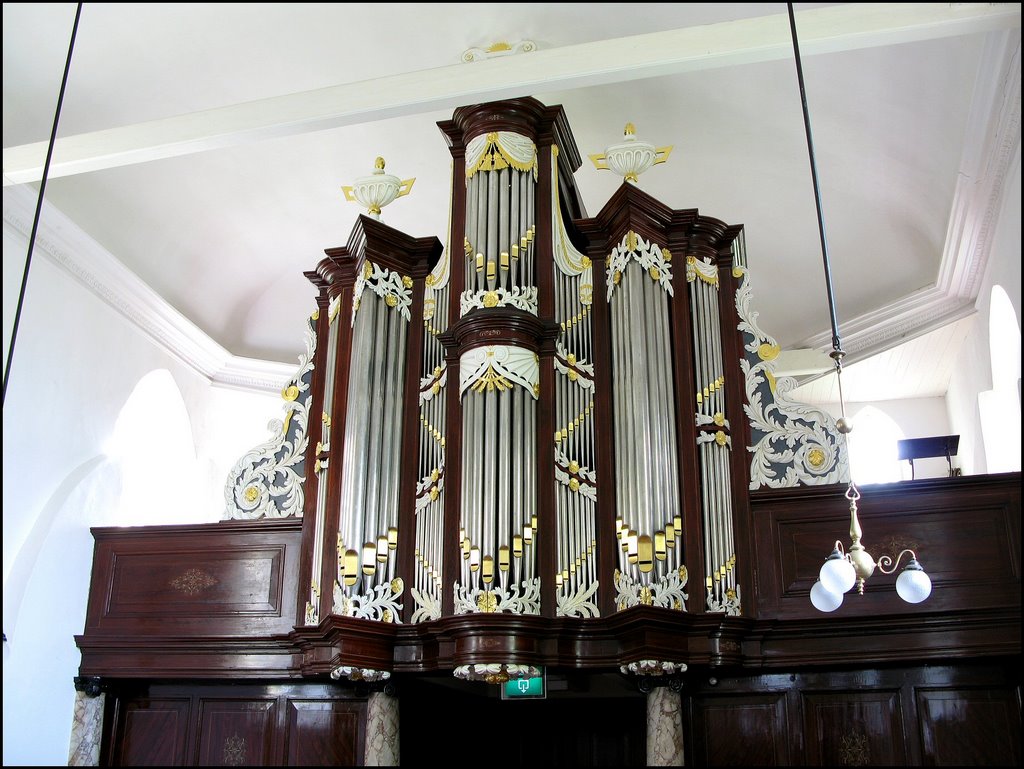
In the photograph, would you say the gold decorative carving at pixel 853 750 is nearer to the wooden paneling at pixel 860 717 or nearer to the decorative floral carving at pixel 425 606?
the wooden paneling at pixel 860 717

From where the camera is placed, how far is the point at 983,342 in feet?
38.8

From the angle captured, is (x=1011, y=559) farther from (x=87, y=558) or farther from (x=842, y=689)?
(x=87, y=558)

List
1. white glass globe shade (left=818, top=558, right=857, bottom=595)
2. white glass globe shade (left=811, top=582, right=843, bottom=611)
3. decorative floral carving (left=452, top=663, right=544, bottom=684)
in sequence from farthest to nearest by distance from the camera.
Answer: decorative floral carving (left=452, top=663, right=544, bottom=684) < white glass globe shade (left=811, top=582, right=843, bottom=611) < white glass globe shade (left=818, top=558, right=857, bottom=595)

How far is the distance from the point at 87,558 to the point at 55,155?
3.88 meters

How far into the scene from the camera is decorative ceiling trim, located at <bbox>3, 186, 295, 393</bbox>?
10781 mm

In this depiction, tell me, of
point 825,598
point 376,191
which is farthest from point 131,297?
point 825,598

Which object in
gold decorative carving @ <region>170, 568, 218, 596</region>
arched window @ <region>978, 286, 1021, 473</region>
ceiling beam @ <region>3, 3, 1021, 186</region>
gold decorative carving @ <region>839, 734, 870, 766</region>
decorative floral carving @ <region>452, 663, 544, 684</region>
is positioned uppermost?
ceiling beam @ <region>3, 3, 1021, 186</region>

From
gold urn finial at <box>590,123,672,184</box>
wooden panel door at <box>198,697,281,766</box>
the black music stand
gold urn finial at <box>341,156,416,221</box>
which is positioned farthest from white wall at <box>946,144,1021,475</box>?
wooden panel door at <box>198,697,281,766</box>

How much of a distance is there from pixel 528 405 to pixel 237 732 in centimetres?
395

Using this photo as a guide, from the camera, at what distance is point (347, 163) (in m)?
13.1

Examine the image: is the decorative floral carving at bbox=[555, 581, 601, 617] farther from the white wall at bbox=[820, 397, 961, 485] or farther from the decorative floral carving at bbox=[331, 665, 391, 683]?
the white wall at bbox=[820, 397, 961, 485]

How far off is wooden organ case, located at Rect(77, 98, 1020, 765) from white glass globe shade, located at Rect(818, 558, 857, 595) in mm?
1921

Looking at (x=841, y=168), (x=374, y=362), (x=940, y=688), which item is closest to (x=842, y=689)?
(x=940, y=688)

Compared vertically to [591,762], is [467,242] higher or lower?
higher
